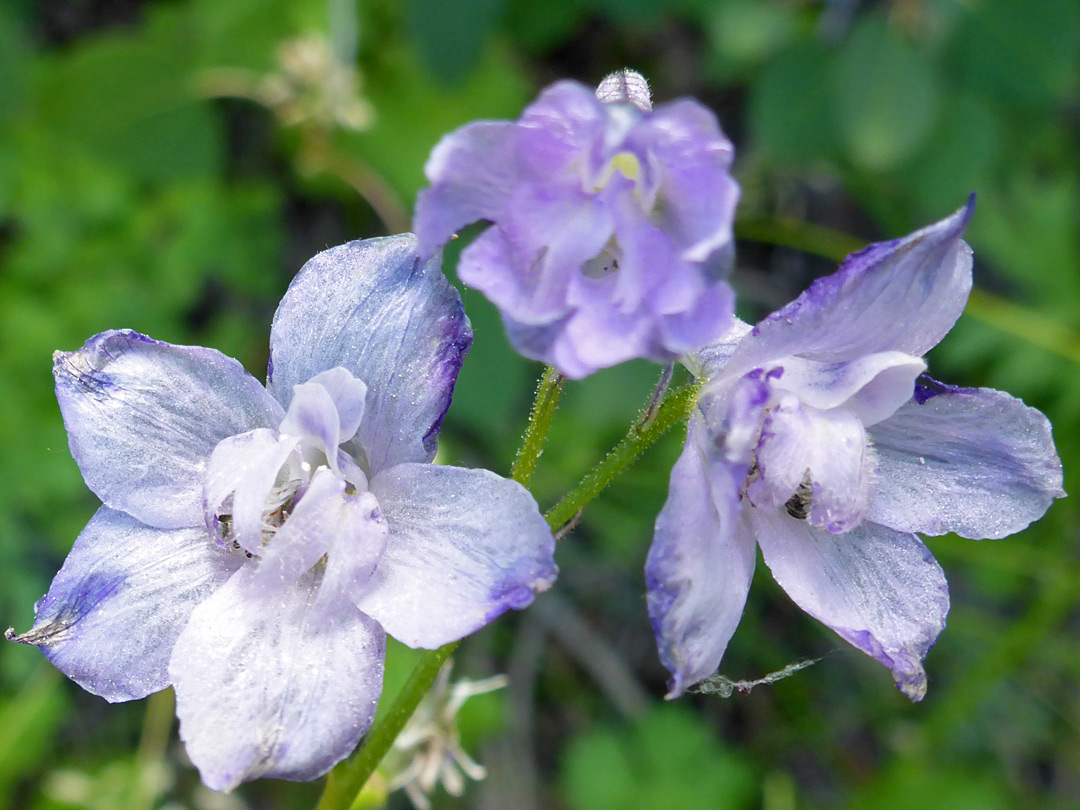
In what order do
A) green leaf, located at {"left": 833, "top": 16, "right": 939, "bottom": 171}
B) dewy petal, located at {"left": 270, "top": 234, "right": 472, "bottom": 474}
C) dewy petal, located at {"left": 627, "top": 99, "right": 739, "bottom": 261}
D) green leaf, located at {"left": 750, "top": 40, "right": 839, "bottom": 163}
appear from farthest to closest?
green leaf, located at {"left": 750, "top": 40, "right": 839, "bottom": 163} < green leaf, located at {"left": 833, "top": 16, "right": 939, "bottom": 171} < dewy petal, located at {"left": 270, "top": 234, "right": 472, "bottom": 474} < dewy petal, located at {"left": 627, "top": 99, "right": 739, "bottom": 261}

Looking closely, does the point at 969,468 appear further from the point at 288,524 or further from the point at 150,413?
the point at 150,413

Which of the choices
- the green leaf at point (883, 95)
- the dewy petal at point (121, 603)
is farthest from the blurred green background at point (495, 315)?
the dewy petal at point (121, 603)

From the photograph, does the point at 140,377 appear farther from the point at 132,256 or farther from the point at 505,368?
the point at 132,256

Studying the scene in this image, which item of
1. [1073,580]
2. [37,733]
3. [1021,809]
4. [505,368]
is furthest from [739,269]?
[37,733]

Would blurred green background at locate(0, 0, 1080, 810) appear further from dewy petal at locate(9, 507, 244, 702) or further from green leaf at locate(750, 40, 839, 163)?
dewy petal at locate(9, 507, 244, 702)

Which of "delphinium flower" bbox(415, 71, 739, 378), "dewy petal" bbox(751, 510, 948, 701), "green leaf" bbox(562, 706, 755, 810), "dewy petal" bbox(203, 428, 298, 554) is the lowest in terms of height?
"green leaf" bbox(562, 706, 755, 810)

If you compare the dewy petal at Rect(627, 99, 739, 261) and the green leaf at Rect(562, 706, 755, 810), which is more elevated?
the dewy petal at Rect(627, 99, 739, 261)

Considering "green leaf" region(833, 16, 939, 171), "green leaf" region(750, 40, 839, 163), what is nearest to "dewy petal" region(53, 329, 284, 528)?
"green leaf" region(833, 16, 939, 171)
